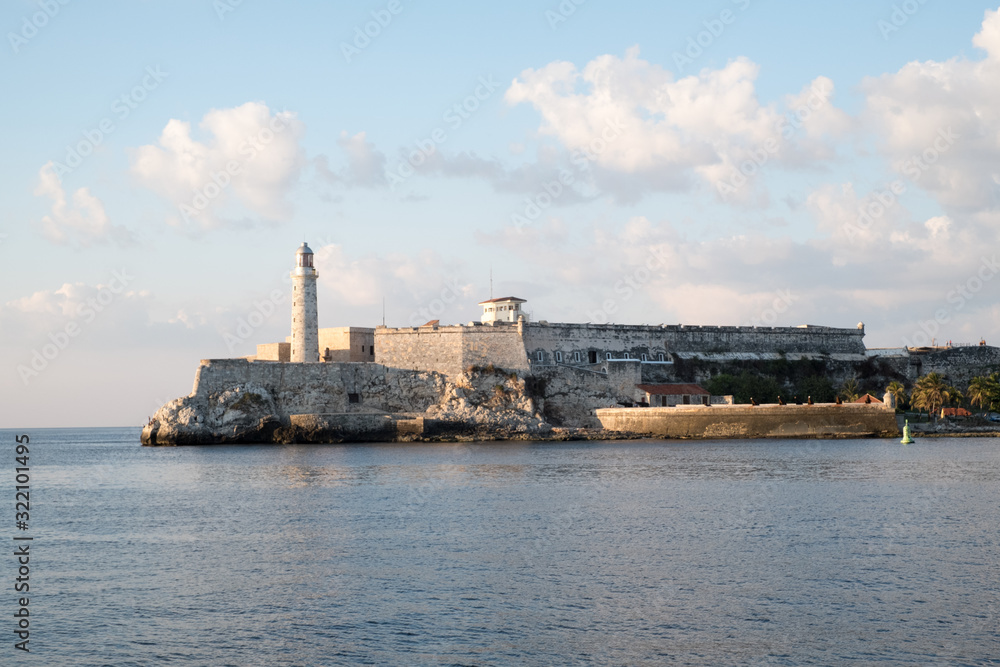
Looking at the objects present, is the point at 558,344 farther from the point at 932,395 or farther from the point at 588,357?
the point at 932,395

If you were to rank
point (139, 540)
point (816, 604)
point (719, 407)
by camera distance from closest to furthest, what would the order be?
1. point (816, 604)
2. point (139, 540)
3. point (719, 407)

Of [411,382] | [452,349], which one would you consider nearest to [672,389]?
[452,349]

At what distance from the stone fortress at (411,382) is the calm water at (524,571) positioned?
1888cm

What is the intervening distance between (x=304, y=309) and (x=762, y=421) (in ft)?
73.4

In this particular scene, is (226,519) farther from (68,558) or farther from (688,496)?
(688,496)

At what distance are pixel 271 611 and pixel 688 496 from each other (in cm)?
1235

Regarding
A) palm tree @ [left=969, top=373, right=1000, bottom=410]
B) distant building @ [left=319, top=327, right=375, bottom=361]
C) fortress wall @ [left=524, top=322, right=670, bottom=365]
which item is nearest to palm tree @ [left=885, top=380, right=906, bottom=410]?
palm tree @ [left=969, top=373, right=1000, bottom=410]

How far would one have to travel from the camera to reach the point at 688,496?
72.2ft

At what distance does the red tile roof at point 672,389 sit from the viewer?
49.1 metres

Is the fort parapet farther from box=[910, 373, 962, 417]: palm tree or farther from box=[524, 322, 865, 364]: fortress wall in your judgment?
box=[910, 373, 962, 417]: palm tree

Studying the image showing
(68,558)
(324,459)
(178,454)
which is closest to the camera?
(68,558)

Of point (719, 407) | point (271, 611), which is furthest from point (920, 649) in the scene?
point (719, 407)

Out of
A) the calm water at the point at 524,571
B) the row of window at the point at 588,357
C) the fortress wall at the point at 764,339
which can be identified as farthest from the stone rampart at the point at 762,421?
the calm water at the point at 524,571

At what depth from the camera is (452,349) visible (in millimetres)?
47844
